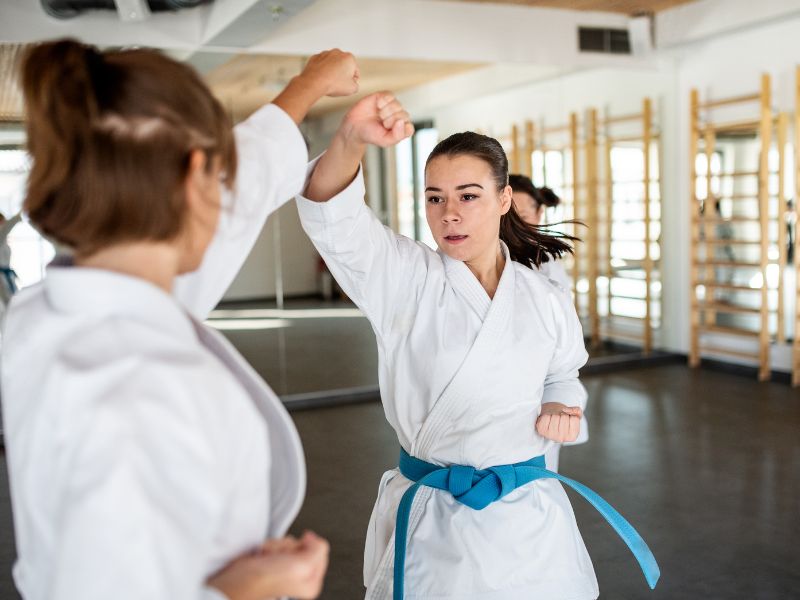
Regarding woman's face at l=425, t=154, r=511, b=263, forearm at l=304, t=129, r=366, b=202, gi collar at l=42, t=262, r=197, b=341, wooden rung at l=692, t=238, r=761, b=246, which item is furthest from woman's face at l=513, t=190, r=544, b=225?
wooden rung at l=692, t=238, r=761, b=246

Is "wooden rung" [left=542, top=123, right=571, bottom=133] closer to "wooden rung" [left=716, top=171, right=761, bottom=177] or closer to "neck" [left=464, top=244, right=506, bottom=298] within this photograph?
"wooden rung" [left=716, top=171, right=761, bottom=177]

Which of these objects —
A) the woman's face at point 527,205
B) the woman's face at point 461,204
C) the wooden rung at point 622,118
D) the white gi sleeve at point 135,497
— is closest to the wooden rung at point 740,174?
the wooden rung at point 622,118

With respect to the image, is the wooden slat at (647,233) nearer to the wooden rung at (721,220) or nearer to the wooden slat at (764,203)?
the wooden rung at (721,220)

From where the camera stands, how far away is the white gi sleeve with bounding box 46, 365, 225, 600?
2.20 feet

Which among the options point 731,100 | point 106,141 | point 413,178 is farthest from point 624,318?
point 106,141

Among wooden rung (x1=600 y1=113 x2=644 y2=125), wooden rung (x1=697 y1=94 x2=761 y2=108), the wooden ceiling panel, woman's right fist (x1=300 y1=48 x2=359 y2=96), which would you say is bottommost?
woman's right fist (x1=300 y1=48 x2=359 y2=96)

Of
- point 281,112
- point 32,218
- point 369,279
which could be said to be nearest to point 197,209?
point 32,218

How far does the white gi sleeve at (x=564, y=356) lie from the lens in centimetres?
175

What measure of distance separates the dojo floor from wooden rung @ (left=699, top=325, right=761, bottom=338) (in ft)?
1.12

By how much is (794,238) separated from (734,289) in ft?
2.09

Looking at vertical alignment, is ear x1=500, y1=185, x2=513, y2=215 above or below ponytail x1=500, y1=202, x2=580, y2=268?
above

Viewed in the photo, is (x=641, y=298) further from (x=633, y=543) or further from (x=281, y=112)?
(x=281, y=112)

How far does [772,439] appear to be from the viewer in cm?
470

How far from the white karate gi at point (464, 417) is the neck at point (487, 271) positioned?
70 millimetres
